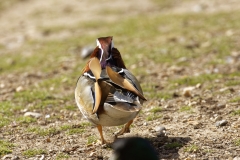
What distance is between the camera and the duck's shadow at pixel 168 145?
7.07 metres

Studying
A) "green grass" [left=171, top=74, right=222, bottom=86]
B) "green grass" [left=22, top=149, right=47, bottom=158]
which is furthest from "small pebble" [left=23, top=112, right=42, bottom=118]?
"green grass" [left=171, top=74, right=222, bottom=86]


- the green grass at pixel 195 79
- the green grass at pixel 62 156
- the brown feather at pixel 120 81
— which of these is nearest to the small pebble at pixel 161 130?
the brown feather at pixel 120 81

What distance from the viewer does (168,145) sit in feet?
24.1

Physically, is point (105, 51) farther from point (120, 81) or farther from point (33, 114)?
point (33, 114)

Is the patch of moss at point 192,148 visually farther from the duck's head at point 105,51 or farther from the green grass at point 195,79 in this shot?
the green grass at point 195,79

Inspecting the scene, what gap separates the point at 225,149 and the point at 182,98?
3026mm

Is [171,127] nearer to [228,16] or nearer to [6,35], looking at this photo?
[228,16]

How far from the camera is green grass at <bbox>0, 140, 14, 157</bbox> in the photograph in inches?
301

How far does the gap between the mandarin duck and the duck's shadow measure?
586mm

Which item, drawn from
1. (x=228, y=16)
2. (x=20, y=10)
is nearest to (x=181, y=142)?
(x=228, y=16)

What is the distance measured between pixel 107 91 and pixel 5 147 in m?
1.96

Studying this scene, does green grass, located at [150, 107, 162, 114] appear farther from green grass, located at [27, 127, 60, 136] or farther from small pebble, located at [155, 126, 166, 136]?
green grass, located at [27, 127, 60, 136]

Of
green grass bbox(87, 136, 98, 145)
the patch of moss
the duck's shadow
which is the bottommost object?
the duck's shadow

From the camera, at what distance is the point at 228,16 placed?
1672cm
